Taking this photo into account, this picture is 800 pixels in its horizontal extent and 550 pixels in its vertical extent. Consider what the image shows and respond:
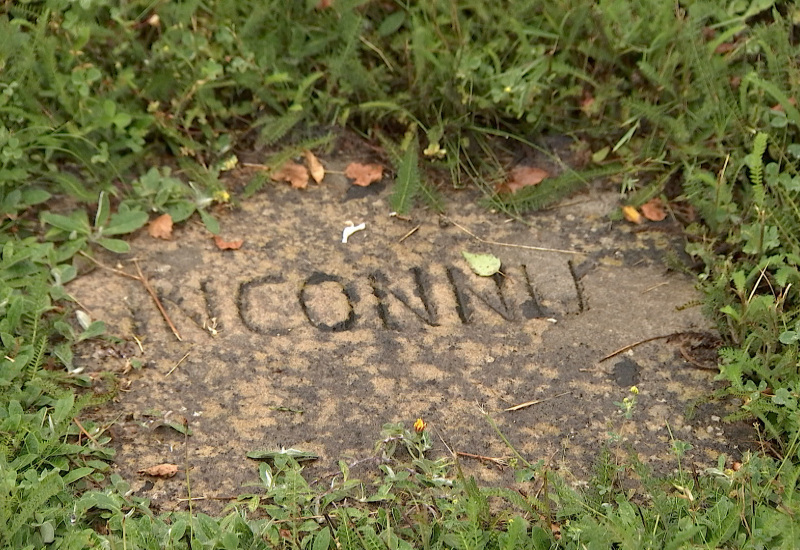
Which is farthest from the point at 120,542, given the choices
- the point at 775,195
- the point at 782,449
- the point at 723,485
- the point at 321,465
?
the point at 775,195

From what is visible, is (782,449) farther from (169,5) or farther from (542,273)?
(169,5)

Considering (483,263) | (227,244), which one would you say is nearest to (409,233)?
(483,263)

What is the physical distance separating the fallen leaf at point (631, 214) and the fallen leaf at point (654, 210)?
3 centimetres

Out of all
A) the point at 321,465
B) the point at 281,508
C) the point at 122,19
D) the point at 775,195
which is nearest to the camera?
the point at 281,508

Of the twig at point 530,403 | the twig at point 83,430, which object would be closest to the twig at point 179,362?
the twig at point 83,430

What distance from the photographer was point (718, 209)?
2891mm

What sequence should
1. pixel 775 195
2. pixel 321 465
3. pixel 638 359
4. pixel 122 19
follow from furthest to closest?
1. pixel 122 19
2. pixel 775 195
3. pixel 638 359
4. pixel 321 465

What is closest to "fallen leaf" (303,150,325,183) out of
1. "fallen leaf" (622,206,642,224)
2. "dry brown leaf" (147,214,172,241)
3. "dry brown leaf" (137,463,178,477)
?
"dry brown leaf" (147,214,172,241)

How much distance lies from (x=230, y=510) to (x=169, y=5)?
6.51 ft

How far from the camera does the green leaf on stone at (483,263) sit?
9.69ft

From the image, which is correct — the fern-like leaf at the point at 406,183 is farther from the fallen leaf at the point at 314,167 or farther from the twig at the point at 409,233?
the fallen leaf at the point at 314,167

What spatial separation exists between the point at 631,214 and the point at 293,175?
1228 mm

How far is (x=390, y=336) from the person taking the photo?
2.73 meters

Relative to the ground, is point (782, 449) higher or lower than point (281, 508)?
higher
